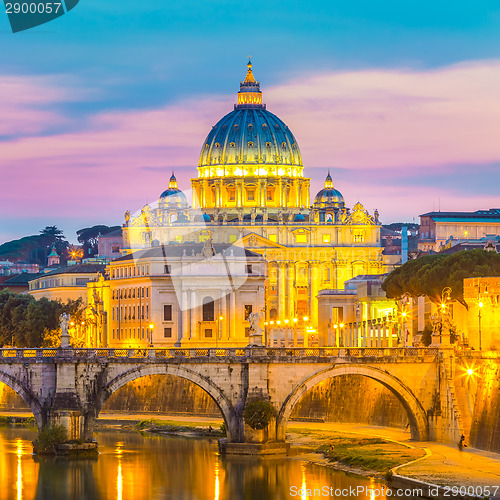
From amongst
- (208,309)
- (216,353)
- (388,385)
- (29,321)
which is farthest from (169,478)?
(208,309)

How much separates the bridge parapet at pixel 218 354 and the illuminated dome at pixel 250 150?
402 ft

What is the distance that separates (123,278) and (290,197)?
62.3 m

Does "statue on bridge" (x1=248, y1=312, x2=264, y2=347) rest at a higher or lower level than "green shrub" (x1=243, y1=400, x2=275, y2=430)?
higher

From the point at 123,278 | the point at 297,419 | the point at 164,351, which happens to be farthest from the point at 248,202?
the point at 164,351

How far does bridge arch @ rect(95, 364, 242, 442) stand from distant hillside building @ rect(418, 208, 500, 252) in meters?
115

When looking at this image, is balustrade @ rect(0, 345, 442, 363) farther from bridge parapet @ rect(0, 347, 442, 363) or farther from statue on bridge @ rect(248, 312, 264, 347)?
statue on bridge @ rect(248, 312, 264, 347)

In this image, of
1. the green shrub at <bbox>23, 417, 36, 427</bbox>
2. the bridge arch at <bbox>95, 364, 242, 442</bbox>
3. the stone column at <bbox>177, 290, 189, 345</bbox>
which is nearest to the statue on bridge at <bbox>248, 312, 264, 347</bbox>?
the bridge arch at <bbox>95, 364, 242, 442</bbox>

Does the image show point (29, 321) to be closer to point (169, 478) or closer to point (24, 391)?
point (24, 391)

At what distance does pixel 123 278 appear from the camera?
135375mm

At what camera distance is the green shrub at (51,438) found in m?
68.2

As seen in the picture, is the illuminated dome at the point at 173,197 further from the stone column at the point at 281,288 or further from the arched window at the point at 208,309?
the arched window at the point at 208,309

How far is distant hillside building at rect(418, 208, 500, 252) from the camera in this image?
18425 centimetres

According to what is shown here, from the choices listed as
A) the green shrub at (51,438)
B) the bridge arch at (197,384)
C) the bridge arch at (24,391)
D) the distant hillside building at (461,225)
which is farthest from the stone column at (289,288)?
the green shrub at (51,438)

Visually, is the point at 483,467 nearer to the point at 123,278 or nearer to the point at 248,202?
the point at 123,278
